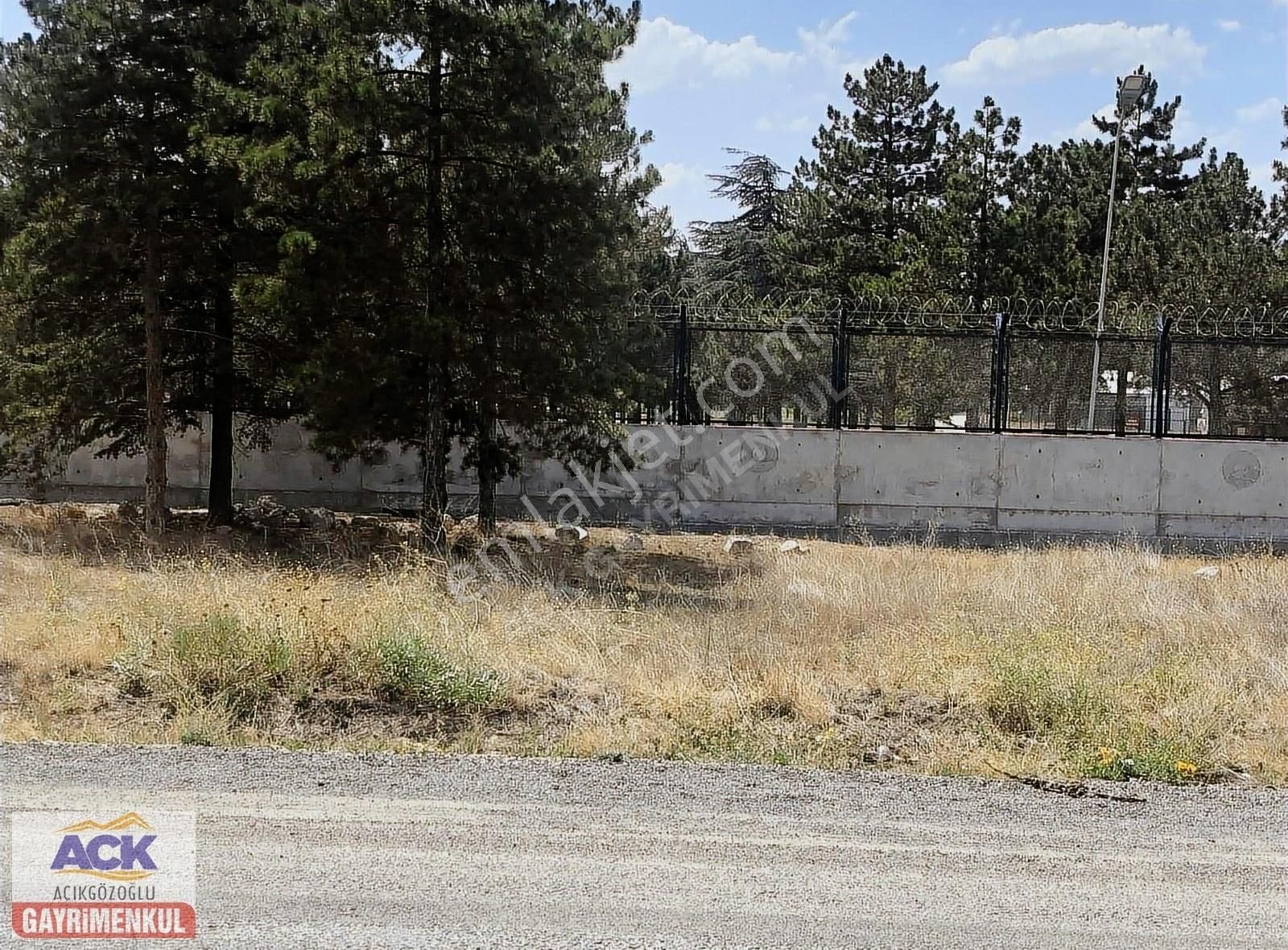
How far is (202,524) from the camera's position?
14672 millimetres

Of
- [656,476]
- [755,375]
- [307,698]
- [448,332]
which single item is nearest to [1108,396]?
[755,375]

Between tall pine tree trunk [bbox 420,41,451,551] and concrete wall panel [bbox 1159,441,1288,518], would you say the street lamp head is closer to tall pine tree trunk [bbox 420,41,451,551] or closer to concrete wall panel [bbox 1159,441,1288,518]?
concrete wall panel [bbox 1159,441,1288,518]

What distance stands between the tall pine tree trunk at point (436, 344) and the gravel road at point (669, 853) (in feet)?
20.2

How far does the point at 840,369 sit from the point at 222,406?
8.92m

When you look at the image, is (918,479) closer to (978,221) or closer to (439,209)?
(439,209)

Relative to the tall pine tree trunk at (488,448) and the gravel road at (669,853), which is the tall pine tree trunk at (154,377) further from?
the gravel road at (669,853)

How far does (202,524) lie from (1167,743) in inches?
483

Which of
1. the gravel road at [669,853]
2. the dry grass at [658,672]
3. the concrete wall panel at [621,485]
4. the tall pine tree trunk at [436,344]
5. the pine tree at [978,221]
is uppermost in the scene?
the pine tree at [978,221]

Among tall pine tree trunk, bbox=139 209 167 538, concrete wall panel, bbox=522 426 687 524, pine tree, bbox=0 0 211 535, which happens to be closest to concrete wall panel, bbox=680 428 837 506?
concrete wall panel, bbox=522 426 687 524

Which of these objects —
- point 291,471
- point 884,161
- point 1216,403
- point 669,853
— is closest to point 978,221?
point 884,161

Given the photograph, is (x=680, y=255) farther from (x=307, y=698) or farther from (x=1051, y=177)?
(x=307, y=698)

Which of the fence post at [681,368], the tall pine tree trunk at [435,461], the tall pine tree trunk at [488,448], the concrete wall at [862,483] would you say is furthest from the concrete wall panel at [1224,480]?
the tall pine tree trunk at [435,461]

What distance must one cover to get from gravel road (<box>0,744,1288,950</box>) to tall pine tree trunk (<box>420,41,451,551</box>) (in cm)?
616

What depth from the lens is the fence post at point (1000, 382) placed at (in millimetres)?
16678
